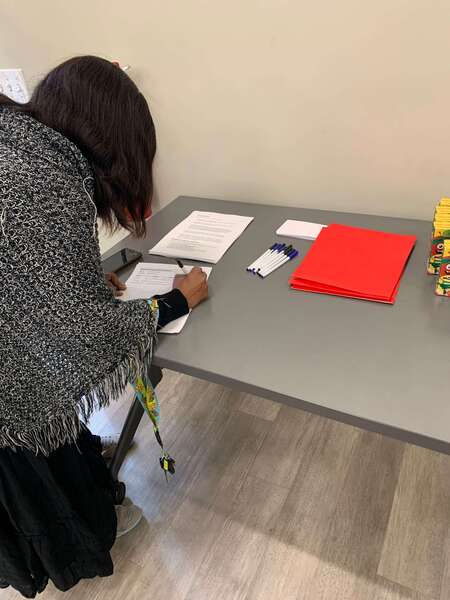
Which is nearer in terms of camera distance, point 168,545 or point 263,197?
point 168,545

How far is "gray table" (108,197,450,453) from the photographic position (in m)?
0.74

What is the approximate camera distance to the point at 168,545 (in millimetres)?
1335

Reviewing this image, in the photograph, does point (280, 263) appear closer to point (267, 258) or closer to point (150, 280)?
point (267, 258)

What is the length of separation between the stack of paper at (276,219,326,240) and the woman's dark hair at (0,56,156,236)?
0.52 m

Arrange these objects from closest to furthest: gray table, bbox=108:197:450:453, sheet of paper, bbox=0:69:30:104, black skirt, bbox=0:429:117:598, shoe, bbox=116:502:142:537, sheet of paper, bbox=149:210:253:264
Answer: gray table, bbox=108:197:450:453, black skirt, bbox=0:429:117:598, sheet of paper, bbox=149:210:253:264, shoe, bbox=116:502:142:537, sheet of paper, bbox=0:69:30:104

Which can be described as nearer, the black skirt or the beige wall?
the black skirt

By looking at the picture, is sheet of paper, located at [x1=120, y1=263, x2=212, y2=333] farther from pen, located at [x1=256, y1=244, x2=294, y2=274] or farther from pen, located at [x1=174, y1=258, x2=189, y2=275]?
pen, located at [x1=256, y1=244, x2=294, y2=274]

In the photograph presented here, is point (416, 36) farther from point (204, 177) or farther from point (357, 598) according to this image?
point (357, 598)

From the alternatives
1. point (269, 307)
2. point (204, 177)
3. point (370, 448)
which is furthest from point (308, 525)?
point (204, 177)

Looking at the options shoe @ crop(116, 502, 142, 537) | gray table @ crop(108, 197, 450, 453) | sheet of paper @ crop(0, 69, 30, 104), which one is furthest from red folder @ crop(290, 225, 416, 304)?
sheet of paper @ crop(0, 69, 30, 104)

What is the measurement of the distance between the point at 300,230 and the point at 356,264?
0.25 m

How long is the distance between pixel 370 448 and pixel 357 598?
0.47 meters

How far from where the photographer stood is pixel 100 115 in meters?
0.85

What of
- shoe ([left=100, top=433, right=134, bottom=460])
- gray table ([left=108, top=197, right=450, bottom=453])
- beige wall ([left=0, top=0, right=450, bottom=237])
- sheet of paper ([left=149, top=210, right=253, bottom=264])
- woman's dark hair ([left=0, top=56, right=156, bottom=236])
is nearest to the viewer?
gray table ([left=108, top=197, right=450, bottom=453])
